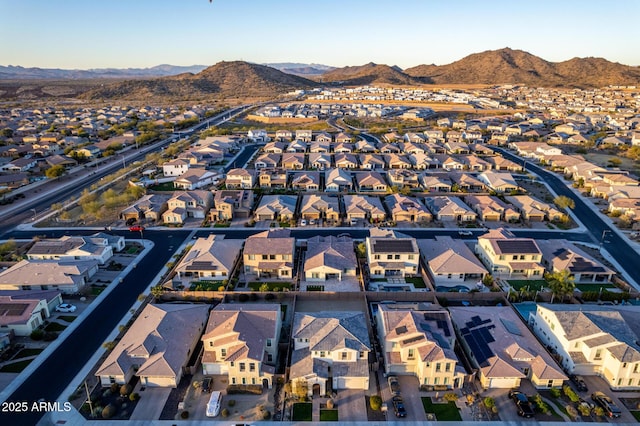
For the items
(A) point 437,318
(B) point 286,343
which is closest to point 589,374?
(A) point 437,318

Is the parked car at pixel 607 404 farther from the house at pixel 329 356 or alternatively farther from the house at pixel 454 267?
the house at pixel 329 356

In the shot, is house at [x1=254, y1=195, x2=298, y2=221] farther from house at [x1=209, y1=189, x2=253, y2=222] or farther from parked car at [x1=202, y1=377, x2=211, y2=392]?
parked car at [x1=202, y1=377, x2=211, y2=392]

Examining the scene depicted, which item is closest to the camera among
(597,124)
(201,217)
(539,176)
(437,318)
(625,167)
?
(437,318)

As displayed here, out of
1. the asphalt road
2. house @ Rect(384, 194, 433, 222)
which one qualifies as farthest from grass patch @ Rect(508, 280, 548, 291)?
house @ Rect(384, 194, 433, 222)

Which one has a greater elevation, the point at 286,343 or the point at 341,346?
the point at 341,346

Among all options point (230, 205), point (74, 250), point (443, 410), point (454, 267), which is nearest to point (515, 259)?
point (454, 267)

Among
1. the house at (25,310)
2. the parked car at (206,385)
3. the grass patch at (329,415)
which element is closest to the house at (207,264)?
the house at (25,310)

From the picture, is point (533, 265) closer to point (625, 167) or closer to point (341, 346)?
point (341, 346)
